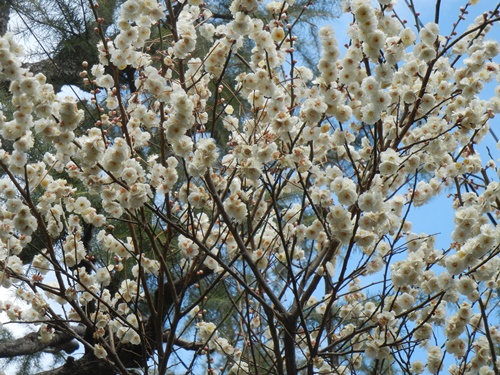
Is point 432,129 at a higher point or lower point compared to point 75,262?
higher

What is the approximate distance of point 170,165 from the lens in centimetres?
196

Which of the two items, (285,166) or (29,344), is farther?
(29,344)

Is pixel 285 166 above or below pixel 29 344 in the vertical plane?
below

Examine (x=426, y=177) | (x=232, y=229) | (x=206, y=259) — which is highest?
(x=426, y=177)

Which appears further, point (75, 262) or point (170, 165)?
point (75, 262)

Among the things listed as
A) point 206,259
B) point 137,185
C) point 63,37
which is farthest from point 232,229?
point 63,37

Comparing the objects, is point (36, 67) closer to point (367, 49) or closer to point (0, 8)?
point (0, 8)

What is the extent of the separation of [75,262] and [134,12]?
83 centimetres

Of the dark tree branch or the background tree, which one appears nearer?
the background tree

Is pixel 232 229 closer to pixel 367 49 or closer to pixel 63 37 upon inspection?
pixel 367 49

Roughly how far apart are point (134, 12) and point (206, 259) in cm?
82

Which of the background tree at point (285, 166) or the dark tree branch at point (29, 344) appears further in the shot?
the dark tree branch at point (29, 344)

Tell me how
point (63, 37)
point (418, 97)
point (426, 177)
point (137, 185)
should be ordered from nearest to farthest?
1. point (137, 185)
2. point (418, 97)
3. point (63, 37)
4. point (426, 177)

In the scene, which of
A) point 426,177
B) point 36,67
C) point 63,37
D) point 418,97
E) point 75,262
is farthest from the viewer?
point 426,177
